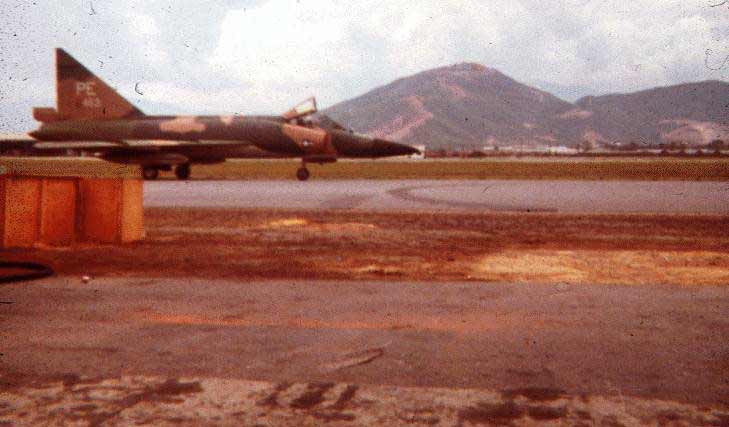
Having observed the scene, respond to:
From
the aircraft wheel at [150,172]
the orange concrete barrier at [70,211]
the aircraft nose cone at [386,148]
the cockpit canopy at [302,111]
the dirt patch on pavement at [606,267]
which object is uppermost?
the cockpit canopy at [302,111]

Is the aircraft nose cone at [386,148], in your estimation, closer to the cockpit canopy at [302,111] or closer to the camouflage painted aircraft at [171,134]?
the camouflage painted aircraft at [171,134]

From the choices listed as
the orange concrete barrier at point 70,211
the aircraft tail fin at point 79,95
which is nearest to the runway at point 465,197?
the orange concrete barrier at point 70,211

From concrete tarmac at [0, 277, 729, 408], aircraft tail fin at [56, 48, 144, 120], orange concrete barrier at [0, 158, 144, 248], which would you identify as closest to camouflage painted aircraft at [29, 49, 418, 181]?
aircraft tail fin at [56, 48, 144, 120]

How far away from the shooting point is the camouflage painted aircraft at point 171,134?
26.3 metres

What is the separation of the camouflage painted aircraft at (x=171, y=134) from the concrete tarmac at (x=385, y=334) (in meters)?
19.8

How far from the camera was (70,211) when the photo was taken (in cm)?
1061

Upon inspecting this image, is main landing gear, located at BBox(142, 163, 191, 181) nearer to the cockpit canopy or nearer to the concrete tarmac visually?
the cockpit canopy

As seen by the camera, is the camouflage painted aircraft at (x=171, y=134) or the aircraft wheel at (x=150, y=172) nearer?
the camouflage painted aircraft at (x=171, y=134)

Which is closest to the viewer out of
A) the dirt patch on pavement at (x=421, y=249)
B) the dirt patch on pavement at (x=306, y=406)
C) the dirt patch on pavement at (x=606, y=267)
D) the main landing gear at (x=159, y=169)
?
the dirt patch on pavement at (x=306, y=406)

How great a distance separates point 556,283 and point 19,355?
5.06m

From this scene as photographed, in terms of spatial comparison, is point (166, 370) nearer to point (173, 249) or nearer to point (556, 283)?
point (556, 283)

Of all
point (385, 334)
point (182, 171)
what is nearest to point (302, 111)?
point (182, 171)

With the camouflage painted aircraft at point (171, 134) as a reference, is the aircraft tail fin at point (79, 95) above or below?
above

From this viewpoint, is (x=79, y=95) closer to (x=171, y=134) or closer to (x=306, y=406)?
(x=171, y=134)
